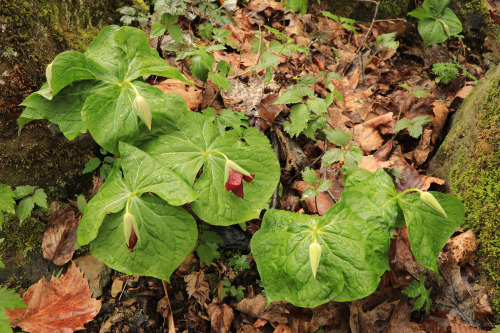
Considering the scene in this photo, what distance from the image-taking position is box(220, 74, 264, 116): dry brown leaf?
2992 mm

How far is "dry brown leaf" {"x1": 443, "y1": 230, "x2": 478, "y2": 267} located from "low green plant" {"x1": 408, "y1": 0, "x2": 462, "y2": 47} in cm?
225

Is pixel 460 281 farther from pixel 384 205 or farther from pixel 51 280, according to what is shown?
pixel 51 280

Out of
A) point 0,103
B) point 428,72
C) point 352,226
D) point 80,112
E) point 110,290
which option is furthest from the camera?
point 428,72

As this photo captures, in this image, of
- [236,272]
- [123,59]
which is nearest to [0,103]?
[123,59]

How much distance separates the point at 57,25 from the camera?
229 cm

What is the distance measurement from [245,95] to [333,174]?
1141 mm

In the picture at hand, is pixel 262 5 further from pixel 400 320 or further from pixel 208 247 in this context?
pixel 400 320

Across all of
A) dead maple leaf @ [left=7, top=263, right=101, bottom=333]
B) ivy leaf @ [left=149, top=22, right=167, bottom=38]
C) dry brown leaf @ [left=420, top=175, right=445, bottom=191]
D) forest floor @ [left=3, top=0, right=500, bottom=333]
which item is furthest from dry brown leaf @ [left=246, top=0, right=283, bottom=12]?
dead maple leaf @ [left=7, top=263, right=101, bottom=333]

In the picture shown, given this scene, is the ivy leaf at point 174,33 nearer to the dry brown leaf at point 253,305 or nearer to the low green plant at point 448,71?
the dry brown leaf at point 253,305

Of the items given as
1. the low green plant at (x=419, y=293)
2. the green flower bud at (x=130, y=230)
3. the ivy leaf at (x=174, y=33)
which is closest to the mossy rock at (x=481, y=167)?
the low green plant at (x=419, y=293)

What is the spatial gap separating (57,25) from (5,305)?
1.86 meters

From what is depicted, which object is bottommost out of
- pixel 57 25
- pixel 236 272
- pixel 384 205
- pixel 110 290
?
pixel 110 290

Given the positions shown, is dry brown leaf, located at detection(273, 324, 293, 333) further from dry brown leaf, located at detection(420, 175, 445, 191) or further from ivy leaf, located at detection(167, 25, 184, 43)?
ivy leaf, located at detection(167, 25, 184, 43)

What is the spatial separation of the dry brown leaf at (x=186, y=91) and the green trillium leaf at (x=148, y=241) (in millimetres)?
1334
